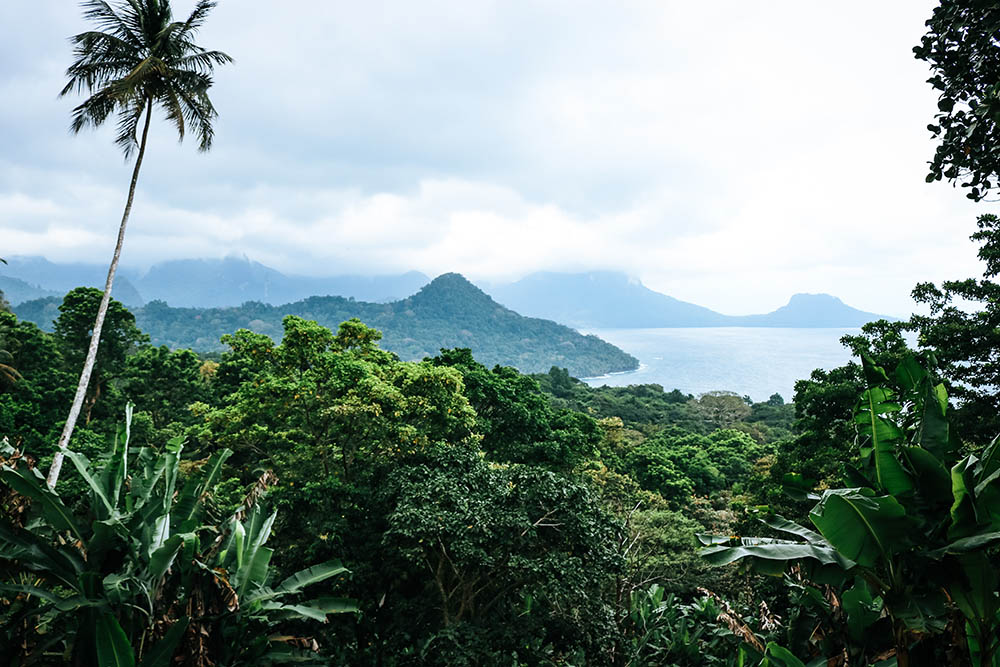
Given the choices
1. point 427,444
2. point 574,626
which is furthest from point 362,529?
point 574,626

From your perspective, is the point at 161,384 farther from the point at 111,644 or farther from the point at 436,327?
the point at 436,327

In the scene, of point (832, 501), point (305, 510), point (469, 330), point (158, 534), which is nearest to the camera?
point (832, 501)

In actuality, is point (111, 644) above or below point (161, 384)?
above

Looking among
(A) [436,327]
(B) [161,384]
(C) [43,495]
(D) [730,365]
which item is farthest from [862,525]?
(D) [730,365]

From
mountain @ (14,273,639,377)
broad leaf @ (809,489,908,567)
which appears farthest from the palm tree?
mountain @ (14,273,639,377)

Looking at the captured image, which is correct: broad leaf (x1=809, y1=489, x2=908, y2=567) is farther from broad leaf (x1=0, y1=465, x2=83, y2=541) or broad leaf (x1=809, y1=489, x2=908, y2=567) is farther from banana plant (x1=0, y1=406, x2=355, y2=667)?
broad leaf (x1=0, y1=465, x2=83, y2=541)

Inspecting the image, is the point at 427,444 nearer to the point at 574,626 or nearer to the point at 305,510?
the point at 305,510

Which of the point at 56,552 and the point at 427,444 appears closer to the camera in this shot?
the point at 56,552

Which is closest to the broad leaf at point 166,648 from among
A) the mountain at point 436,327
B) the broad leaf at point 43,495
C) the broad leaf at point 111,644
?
the broad leaf at point 111,644
